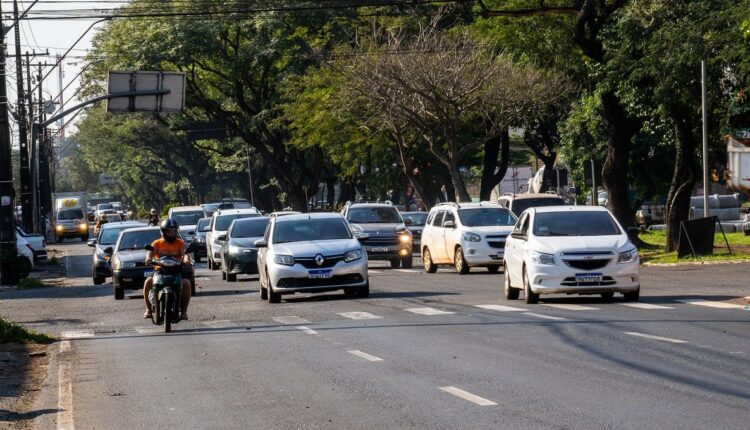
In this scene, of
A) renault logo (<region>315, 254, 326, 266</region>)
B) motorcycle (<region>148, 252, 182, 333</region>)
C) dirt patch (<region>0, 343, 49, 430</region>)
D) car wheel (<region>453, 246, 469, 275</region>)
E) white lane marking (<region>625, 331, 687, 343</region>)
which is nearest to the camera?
dirt patch (<region>0, 343, 49, 430</region>)

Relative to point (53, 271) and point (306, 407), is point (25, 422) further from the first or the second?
point (53, 271)

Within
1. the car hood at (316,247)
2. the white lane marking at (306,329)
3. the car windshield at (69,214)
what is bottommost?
the white lane marking at (306,329)

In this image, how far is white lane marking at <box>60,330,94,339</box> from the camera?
68.0 ft

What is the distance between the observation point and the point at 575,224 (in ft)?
76.8

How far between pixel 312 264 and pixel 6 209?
1564 centimetres

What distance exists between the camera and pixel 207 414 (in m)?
11.3

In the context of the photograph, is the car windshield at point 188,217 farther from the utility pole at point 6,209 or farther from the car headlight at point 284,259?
the car headlight at point 284,259

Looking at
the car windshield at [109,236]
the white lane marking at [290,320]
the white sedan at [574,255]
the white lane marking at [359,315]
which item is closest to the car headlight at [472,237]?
the car windshield at [109,236]

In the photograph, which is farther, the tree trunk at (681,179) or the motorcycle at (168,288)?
the tree trunk at (681,179)

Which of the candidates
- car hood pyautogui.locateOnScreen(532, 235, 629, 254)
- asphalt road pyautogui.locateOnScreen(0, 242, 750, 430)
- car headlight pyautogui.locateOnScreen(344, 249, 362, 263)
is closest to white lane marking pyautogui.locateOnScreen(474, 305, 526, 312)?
asphalt road pyautogui.locateOnScreen(0, 242, 750, 430)

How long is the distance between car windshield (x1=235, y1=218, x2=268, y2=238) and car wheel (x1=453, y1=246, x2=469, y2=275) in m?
5.04

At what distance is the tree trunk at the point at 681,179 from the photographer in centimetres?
3959

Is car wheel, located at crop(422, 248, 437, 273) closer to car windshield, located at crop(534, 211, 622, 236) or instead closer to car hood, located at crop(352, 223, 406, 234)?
car hood, located at crop(352, 223, 406, 234)

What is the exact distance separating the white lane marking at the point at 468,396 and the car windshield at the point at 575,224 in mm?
11297
